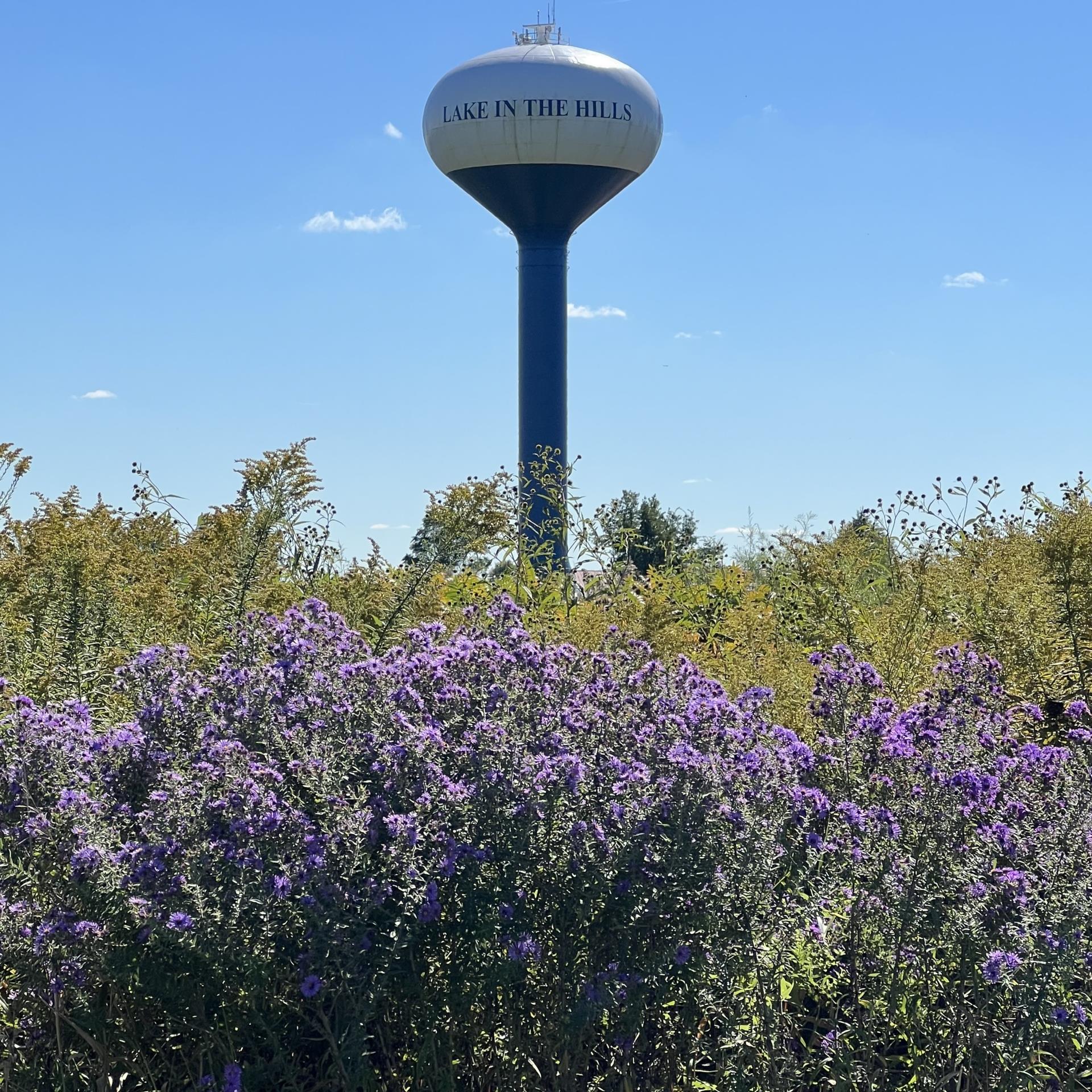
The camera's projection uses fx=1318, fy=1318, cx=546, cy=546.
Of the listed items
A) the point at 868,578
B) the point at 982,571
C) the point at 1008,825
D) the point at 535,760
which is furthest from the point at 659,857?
the point at 868,578

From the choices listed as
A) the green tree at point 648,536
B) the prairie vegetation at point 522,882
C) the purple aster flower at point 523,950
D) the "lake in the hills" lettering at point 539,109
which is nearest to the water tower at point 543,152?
the "lake in the hills" lettering at point 539,109

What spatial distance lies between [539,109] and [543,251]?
3.26 metres

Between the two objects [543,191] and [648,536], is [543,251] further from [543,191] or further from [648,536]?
[648,536]

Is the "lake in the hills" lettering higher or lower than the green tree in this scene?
higher

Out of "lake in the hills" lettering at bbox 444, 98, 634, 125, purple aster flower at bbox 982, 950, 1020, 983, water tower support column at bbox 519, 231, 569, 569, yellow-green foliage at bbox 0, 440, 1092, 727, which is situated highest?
"lake in the hills" lettering at bbox 444, 98, 634, 125

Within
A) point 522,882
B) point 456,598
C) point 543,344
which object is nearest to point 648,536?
point 543,344

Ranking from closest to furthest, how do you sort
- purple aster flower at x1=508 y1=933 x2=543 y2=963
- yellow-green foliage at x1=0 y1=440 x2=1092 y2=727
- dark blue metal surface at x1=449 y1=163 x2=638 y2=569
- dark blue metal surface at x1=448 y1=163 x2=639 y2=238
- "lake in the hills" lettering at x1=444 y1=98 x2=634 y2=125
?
purple aster flower at x1=508 y1=933 x2=543 y2=963
yellow-green foliage at x1=0 y1=440 x2=1092 y2=727
"lake in the hills" lettering at x1=444 y1=98 x2=634 y2=125
dark blue metal surface at x1=448 y1=163 x2=639 y2=238
dark blue metal surface at x1=449 y1=163 x2=638 y2=569

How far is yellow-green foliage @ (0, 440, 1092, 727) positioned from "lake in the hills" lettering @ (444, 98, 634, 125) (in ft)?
71.2

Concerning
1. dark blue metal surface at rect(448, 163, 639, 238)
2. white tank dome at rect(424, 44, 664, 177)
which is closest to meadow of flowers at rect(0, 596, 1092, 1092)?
white tank dome at rect(424, 44, 664, 177)

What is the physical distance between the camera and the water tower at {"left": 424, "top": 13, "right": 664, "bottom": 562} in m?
27.7

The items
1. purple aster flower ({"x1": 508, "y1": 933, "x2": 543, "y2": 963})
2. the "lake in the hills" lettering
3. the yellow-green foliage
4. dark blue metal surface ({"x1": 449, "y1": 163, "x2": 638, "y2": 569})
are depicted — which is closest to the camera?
purple aster flower ({"x1": 508, "y1": 933, "x2": 543, "y2": 963})

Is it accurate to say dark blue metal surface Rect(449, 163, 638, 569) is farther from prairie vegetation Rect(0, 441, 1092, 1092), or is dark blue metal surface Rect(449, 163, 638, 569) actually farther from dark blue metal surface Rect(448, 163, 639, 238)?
prairie vegetation Rect(0, 441, 1092, 1092)

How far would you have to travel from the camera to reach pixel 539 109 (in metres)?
27.5

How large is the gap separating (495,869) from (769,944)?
2.45 feet
